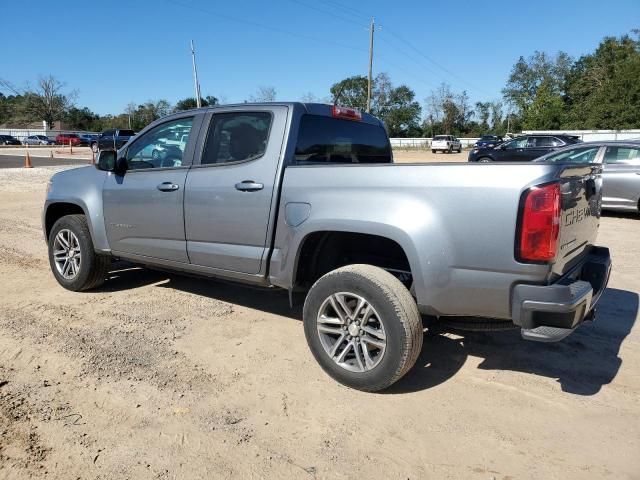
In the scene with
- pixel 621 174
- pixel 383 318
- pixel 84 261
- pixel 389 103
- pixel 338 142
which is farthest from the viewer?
pixel 389 103

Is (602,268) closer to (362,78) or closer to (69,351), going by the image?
(69,351)

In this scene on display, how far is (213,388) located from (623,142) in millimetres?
10211

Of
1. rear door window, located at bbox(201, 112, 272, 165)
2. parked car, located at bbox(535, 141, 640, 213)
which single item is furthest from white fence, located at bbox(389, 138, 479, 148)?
rear door window, located at bbox(201, 112, 272, 165)

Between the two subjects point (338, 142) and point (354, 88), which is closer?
point (338, 142)

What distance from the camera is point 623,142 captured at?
10.3 metres

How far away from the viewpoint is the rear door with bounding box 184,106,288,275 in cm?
371

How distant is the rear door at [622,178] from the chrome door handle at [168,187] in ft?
29.3

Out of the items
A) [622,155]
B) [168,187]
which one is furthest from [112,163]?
[622,155]

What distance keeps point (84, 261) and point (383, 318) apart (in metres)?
3.35

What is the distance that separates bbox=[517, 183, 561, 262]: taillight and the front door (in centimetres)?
268

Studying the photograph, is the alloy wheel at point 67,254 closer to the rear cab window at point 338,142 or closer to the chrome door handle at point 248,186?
the chrome door handle at point 248,186

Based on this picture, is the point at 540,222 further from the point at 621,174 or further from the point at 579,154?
the point at 579,154

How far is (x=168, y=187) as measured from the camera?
428 centimetres

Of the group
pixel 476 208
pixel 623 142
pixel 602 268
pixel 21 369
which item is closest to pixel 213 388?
pixel 21 369
